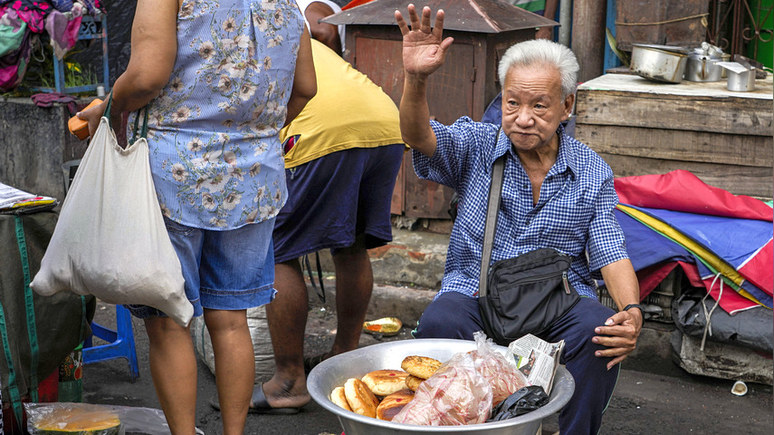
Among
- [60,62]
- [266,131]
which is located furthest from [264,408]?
[60,62]

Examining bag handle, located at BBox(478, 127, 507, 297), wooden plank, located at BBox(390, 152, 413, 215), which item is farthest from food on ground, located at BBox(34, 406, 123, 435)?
wooden plank, located at BBox(390, 152, 413, 215)

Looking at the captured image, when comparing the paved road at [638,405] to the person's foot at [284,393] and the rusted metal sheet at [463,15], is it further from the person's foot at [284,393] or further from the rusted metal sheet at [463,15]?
the rusted metal sheet at [463,15]

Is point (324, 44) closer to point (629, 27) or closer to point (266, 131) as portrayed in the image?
point (266, 131)

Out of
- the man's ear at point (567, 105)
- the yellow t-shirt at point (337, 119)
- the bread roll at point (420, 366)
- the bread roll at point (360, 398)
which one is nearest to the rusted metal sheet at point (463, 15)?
the yellow t-shirt at point (337, 119)

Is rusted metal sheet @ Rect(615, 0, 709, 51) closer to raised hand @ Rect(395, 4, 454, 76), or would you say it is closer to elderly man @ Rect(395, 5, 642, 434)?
elderly man @ Rect(395, 5, 642, 434)

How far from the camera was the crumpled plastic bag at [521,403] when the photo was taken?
6.60ft

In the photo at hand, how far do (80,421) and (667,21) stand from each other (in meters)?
3.47

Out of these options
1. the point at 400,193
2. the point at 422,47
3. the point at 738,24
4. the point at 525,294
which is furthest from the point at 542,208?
the point at 738,24

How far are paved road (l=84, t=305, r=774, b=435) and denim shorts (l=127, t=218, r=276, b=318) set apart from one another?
2.84ft

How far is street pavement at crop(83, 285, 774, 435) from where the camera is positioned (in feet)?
11.2

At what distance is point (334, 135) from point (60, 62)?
3587 mm

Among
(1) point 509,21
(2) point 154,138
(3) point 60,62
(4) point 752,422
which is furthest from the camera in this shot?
(3) point 60,62

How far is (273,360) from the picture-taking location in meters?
3.74

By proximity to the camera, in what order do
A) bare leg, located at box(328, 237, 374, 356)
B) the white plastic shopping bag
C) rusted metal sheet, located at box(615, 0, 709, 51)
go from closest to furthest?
the white plastic shopping bag < bare leg, located at box(328, 237, 374, 356) < rusted metal sheet, located at box(615, 0, 709, 51)
